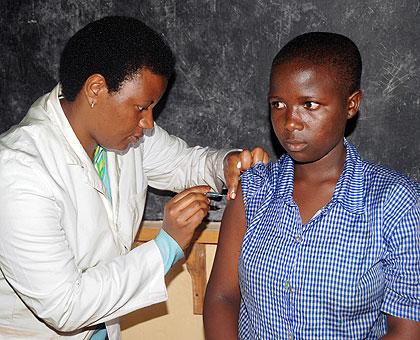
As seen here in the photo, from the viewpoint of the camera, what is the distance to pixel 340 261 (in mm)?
1405

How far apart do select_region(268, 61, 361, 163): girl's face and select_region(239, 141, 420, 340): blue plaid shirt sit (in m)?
0.12

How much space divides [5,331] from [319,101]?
1.00m

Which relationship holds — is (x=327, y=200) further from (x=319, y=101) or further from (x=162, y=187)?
(x=162, y=187)

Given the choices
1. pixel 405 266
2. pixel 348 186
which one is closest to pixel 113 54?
pixel 348 186

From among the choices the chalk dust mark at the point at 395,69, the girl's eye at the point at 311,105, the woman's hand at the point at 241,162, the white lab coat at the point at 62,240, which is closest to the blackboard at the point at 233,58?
the chalk dust mark at the point at 395,69

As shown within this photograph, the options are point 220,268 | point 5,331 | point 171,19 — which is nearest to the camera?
point 220,268

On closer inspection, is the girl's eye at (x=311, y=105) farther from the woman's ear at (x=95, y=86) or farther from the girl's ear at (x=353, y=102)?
the woman's ear at (x=95, y=86)

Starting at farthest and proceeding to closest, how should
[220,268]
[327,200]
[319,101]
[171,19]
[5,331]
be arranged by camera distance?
[171,19] < [5,331] < [220,268] < [327,200] < [319,101]

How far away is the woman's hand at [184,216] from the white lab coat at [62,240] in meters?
0.07

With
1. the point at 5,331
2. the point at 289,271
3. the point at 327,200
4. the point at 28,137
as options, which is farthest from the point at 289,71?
the point at 5,331

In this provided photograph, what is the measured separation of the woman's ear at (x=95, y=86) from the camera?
5.19 ft

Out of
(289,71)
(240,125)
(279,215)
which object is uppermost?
(289,71)

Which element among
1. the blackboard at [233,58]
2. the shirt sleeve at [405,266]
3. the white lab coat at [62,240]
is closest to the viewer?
the shirt sleeve at [405,266]

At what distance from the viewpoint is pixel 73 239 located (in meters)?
1.67
